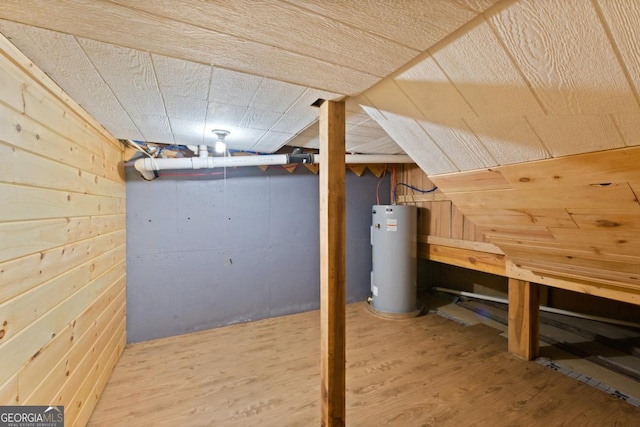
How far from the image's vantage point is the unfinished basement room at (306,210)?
708 millimetres

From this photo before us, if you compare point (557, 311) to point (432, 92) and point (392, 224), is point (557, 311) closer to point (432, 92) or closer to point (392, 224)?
point (392, 224)

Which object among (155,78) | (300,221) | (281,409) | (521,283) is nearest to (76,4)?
(155,78)

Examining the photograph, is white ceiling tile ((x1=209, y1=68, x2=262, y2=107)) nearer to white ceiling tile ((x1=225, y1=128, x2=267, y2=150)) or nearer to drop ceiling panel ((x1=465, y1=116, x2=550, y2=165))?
white ceiling tile ((x1=225, y1=128, x2=267, y2=150))

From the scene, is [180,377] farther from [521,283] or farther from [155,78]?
[521,283]

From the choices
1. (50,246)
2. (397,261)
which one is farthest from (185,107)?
(397,261)

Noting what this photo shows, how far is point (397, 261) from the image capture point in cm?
287

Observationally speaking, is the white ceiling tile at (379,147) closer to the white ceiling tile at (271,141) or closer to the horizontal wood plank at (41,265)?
the white ceiling tile at (271,141)

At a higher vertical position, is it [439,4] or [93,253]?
[439,4]

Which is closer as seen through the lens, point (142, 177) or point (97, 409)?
point (97, 409)

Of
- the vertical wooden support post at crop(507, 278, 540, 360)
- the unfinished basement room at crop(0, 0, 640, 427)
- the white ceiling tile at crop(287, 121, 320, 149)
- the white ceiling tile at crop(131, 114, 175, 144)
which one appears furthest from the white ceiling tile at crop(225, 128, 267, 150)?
the vertical wooden support post at crop(507, 278, 540, 360)

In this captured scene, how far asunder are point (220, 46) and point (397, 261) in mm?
2571

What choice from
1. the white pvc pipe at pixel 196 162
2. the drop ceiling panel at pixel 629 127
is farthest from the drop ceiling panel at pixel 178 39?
the white pvc pipe at pixel 196 162

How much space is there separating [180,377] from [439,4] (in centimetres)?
240

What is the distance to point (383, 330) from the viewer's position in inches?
100
